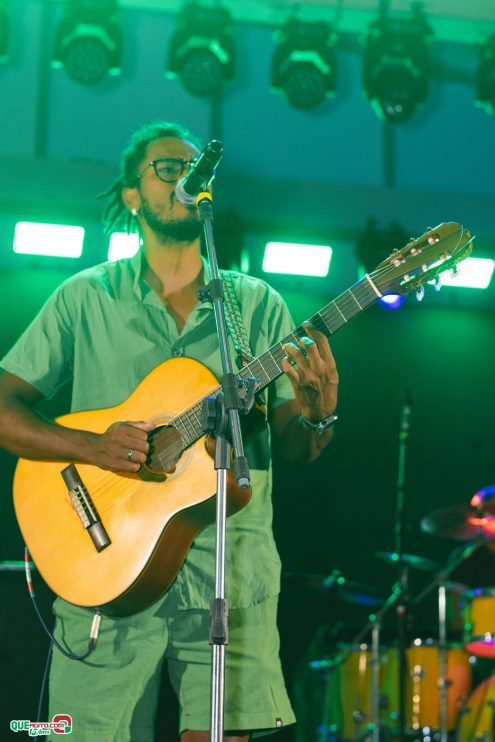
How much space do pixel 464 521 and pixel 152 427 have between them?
379 centimetres

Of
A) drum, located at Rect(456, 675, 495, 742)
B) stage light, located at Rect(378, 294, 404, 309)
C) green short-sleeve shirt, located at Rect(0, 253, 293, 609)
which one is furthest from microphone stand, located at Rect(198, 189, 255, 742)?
drum, located at Rect(456, 675, 495, 742)

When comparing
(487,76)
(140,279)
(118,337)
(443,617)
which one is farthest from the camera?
(443,617)

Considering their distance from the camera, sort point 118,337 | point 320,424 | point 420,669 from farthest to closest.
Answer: point 420,669 → point 118,337 → point 320,424

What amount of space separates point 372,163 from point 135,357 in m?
3.78

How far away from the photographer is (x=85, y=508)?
304cm

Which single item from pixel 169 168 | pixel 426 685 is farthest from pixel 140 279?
pixel 426 685

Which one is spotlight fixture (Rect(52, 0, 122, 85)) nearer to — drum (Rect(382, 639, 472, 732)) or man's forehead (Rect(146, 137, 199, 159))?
man's forehead (Rect(146, 137, 199, 159))

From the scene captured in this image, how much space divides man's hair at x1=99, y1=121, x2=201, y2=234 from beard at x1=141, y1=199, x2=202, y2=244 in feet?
0.78

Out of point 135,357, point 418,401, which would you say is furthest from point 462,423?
point 135,357


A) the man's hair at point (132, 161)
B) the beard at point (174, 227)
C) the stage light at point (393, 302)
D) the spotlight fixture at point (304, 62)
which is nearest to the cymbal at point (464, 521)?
the stage light at point (393, 302)

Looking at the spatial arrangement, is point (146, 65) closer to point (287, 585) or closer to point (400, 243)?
point (400, 243)

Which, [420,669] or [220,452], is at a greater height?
[220,452]

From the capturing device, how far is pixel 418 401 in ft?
23.2

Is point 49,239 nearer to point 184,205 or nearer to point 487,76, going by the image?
point 184,205
